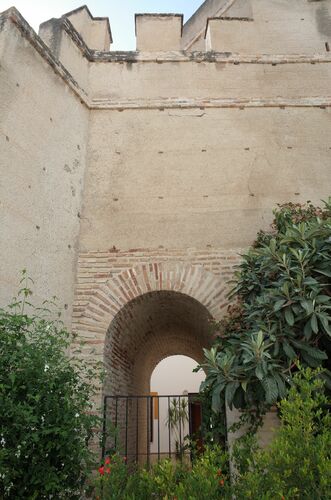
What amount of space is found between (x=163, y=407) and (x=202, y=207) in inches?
400

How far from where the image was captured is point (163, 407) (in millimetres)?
13547

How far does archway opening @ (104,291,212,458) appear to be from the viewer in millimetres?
5000

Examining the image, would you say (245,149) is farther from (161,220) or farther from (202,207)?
(161,220)

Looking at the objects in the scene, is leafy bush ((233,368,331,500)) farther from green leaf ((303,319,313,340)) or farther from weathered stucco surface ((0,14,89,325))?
weathered stucco surface ((0,14,89,325))

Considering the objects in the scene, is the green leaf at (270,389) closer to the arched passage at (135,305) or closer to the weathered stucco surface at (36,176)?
the arched passage at (135,305)

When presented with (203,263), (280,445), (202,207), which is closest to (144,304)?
(203,263)

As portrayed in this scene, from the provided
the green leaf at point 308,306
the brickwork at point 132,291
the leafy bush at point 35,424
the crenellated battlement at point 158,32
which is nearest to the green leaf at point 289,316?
the green leaf at point 308,306

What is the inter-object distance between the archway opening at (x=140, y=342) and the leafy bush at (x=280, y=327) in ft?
3.97

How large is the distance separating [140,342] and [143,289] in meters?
2.03

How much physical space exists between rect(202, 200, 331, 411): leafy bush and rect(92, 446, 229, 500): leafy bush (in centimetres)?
111

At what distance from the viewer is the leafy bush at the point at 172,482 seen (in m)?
1.90

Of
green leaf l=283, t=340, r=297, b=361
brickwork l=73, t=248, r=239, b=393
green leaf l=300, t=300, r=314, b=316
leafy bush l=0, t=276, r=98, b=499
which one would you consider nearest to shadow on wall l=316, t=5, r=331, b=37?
brickwork l=73, t=248, r=239, b=393

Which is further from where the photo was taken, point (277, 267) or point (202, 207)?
point (202, 207)

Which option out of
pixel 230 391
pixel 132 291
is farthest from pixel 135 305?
pixel 230 391
